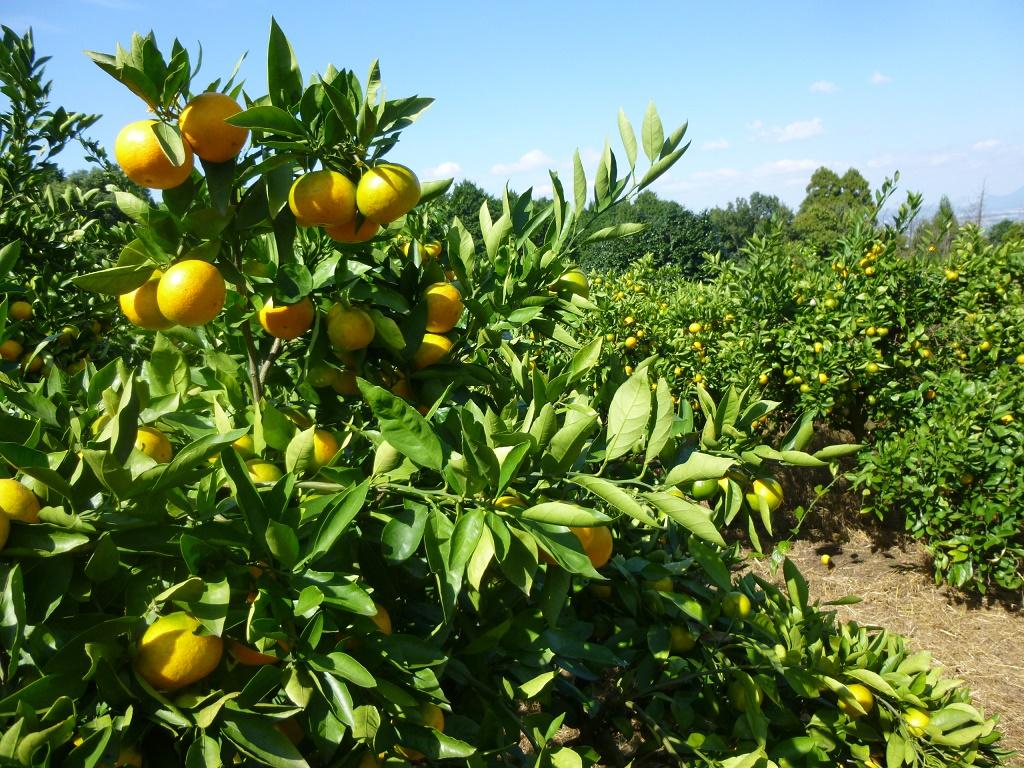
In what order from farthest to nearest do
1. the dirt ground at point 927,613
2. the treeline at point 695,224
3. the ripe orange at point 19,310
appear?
the treeline at point 695,224 < the dirt ground at point 927,613 < the ripe orange at point 19,310

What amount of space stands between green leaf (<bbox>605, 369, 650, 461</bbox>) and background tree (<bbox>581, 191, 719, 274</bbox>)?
24.6 m

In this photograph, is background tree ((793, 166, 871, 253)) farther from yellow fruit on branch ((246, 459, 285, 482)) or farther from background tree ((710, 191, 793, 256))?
yellow fruit on branch ((246, 459, 285, 482))

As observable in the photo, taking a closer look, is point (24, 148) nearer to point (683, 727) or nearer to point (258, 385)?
point (258, 385)

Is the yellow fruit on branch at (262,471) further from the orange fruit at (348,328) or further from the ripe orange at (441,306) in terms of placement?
the ripe orange at (441,306)

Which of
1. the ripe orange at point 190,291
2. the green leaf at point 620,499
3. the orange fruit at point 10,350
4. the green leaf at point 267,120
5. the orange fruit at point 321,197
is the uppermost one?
the green leaf at point 267,120

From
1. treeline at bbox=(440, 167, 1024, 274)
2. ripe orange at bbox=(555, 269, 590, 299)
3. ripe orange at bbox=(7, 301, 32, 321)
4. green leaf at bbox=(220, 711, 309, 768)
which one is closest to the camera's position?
green leaf at bbox=(220, 711, 309, 768)

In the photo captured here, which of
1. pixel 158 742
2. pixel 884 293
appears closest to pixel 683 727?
pixel 158 742

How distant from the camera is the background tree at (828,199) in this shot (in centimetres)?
3406

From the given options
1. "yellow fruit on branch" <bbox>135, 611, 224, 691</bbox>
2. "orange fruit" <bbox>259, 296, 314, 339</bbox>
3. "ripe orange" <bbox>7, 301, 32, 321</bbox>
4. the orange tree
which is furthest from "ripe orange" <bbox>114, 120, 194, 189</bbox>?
"ripe orange" <bbox>7, 301, 32, 321</bbox>

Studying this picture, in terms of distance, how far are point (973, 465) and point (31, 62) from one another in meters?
4.47

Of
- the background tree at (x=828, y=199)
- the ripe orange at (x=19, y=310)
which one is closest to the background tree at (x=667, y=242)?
the background tree at (x=828, y=199)

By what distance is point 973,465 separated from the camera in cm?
→ 329

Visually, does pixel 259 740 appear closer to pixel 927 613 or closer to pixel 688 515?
pixel 688 515

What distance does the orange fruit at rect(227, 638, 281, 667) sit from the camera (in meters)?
0.71
